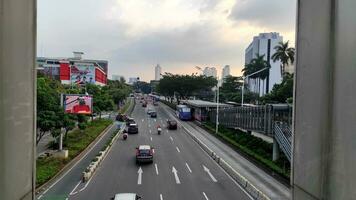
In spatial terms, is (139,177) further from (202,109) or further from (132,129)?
(202,109)

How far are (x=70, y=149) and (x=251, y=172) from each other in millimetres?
18280

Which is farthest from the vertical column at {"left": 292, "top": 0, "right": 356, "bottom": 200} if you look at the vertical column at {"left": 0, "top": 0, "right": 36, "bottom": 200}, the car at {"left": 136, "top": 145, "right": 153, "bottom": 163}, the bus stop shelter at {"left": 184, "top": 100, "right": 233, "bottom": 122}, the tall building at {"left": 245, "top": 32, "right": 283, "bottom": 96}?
the tall building at {"left": 245, "top": 32, "right": 283, "bottom": 96}

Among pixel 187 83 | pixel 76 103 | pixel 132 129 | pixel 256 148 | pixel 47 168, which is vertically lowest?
pixel 47 168

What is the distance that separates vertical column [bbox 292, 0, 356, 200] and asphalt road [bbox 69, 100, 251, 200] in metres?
18.9

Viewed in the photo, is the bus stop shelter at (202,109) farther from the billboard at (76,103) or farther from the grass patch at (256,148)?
the billboard at (76,103)

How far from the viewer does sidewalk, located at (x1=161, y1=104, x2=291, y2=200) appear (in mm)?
28556

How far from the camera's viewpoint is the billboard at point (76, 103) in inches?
1624

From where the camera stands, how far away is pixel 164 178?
3297 cm

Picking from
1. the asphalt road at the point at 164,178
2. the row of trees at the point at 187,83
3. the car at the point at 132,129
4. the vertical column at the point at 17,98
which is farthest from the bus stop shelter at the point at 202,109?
the vertical column at the point at 17,98

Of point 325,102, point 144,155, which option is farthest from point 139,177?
point 325,102

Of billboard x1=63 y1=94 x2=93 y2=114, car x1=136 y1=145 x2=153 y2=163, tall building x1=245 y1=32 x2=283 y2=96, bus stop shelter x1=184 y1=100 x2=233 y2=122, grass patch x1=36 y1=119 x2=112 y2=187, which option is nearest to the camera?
grass patch x1=36 y1=119 x2=112 y2=187

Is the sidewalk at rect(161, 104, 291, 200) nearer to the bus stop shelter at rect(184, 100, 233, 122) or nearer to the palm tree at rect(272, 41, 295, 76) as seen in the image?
the bus stop shelter at rect(184, 100, 233, 122)

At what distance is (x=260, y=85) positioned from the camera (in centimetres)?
14288

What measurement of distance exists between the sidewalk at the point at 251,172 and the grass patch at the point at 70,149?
541 inches
